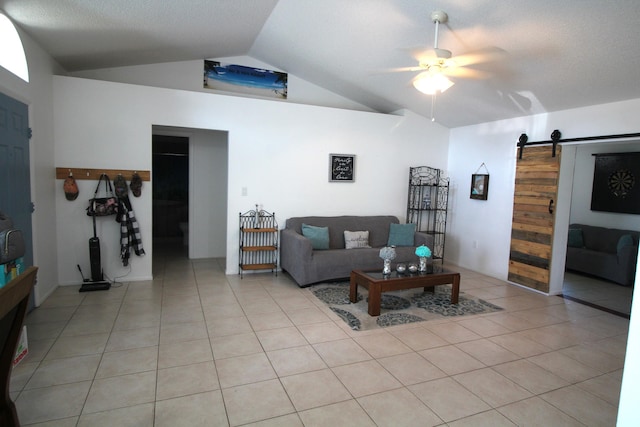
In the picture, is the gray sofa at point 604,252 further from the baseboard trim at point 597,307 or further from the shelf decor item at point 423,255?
the shelf decor item at point 423,255

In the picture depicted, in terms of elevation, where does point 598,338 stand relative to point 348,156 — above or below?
below

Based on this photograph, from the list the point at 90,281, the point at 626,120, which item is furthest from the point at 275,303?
the point at 626,120

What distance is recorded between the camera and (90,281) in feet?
13.9

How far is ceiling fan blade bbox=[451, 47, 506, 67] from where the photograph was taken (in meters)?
3.44

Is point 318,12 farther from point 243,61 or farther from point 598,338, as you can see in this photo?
point 598,338

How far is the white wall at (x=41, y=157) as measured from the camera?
3.39 meters

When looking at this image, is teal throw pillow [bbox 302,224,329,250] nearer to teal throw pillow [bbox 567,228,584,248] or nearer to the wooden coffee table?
the wooden coffee table

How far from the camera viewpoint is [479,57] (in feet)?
11.8

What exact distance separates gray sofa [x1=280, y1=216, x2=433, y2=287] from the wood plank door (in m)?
1.21

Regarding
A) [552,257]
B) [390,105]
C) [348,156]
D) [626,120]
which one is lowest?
[552,257]

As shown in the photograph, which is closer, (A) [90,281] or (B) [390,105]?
(A) [90,281]

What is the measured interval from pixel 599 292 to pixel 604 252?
1136 mm

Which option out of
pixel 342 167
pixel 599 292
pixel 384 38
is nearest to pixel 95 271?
pixel 342 167

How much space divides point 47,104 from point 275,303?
3335 millimetres
